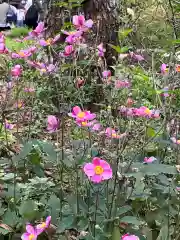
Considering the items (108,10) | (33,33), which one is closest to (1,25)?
(108,10)

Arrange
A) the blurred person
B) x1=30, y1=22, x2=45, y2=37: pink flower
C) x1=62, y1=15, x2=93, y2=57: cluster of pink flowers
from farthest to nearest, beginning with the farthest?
the blurred person → x1=30, y1=22, x2=45, y2=37: pink flower → x1=62, y1=15, x2=93, y2=57: cluster of pink flowers

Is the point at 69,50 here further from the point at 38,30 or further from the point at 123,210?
the point at 123,210

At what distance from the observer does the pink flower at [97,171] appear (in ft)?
4.02

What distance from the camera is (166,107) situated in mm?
1774

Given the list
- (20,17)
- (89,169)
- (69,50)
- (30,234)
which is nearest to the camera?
(89,169)

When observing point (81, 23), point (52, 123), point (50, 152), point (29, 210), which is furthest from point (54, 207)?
point (81, 23)

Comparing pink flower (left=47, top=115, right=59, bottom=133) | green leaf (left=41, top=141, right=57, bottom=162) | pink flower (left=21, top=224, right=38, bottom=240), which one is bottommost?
pink flower (left=21, top=224, right=38, bottom=240)

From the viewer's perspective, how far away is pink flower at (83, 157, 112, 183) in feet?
4.02

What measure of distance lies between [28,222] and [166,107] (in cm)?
71

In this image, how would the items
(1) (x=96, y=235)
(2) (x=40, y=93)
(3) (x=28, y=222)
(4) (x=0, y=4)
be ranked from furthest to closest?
(4) (x=0, y=4), (2) (x=40, y=93), (3) (x=28, y=222), (1) (x=96, y=235)

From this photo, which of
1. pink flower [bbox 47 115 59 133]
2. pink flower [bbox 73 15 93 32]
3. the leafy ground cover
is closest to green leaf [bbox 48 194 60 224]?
the leafy ground cover

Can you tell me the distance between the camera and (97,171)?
4.05 ft

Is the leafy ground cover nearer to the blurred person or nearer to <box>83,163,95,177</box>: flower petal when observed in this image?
<box>83,163,95,177</box>: flower petal

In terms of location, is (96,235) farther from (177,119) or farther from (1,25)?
(1,25)
